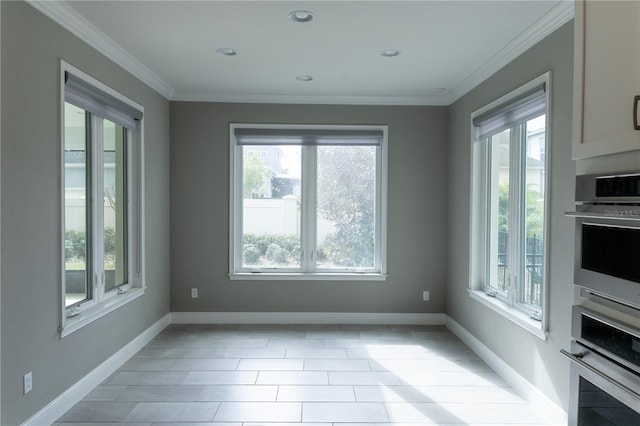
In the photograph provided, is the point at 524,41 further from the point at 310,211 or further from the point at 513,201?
the point at 310,211

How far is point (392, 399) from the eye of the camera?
3066mm

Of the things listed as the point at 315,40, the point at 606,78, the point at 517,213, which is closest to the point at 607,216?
the point at 606,78

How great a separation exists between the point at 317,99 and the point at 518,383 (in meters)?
3.38

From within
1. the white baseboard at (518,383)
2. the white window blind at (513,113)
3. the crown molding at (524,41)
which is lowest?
the white baseboard at (518,383)

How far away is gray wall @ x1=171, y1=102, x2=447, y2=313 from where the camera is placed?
16.1 feet

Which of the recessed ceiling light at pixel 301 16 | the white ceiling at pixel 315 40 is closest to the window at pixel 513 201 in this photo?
the white ceiling at pixel 315 40

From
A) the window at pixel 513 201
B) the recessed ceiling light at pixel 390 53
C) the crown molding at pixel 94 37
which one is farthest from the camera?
the recessed ceiling light at pixel 390 53

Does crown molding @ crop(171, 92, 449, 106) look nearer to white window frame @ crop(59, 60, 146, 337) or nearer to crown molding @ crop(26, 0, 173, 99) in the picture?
crown molding @ crop(26, 0, 173, 99)

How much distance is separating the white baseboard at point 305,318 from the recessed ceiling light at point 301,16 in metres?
3.25

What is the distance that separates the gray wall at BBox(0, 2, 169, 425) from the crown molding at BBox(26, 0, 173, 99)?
0.16 ft

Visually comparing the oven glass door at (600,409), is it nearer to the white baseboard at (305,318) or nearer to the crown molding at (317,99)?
the white baseboard at (305,318)

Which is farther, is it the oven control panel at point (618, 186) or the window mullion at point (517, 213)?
the window mullion at point (517, 213)

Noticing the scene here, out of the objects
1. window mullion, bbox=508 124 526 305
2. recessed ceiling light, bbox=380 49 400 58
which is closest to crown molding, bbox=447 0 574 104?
window mullion, bbox=508 124 526 305

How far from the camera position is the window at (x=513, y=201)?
307 centimetres
